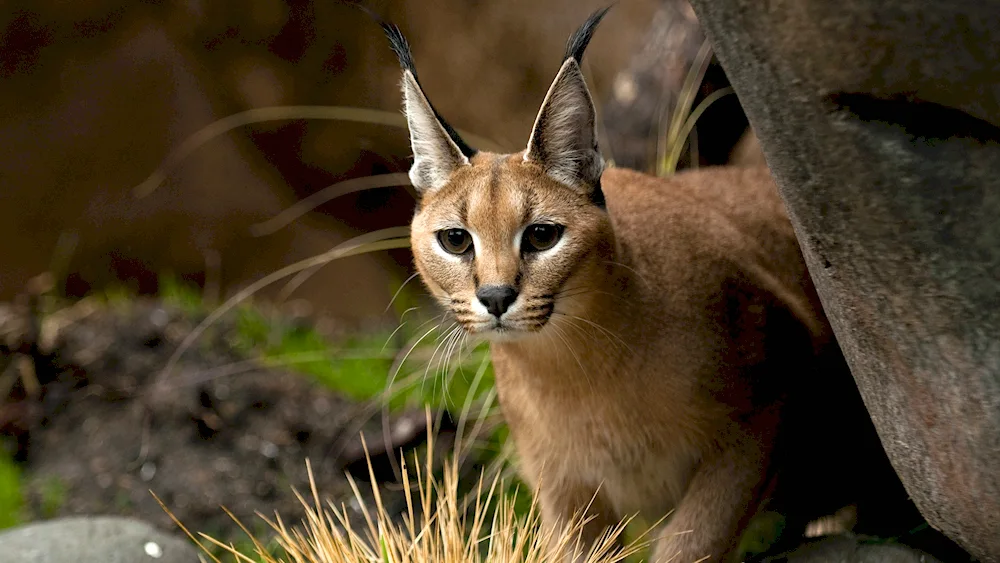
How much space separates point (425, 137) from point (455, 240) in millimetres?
273

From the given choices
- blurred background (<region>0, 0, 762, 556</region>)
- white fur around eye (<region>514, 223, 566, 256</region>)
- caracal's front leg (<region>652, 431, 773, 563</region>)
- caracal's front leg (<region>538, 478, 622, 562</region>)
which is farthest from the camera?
blurred background (<region>0, 0, 762, 556</region>)

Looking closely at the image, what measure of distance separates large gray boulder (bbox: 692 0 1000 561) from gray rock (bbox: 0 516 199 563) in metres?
1.98

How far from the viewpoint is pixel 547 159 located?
2.46m

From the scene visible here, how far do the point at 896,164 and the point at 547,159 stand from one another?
2.88ft

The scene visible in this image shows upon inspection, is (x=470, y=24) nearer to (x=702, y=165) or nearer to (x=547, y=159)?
(x=702, y=165)

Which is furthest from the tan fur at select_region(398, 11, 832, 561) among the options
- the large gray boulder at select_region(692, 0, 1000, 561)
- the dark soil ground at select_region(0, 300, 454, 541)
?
the dark soil ground at select_region(0, 300, 454, 541)

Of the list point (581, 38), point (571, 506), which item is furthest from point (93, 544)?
point (581, 38)

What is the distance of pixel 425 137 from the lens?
8.24 ft

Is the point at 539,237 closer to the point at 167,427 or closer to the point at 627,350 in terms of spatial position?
the point at 627,350

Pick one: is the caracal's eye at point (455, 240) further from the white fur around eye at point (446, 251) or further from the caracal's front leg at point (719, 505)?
the caracal's front leg at point (719, 505)

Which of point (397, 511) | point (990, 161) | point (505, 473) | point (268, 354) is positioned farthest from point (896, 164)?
point (268, 354)

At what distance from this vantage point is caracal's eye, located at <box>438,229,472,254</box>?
2.42 m

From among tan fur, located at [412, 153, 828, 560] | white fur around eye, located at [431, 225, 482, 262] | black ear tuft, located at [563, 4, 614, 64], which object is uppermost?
black ear tuft, located at [563, 4, 614, 64]

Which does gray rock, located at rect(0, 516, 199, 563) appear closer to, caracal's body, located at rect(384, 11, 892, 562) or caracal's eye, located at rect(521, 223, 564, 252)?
caracal's body, located at rect(384, 11, 892, 562)
